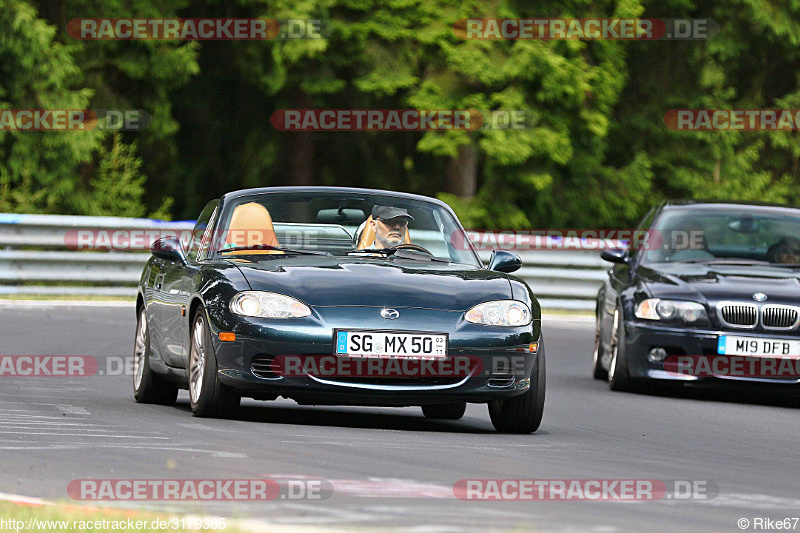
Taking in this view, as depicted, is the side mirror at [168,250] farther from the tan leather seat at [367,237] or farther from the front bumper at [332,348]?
the front bumper at [332,348]

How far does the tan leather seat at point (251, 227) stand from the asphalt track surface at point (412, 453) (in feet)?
3.46

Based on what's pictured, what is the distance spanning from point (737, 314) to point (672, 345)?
1.80 ft

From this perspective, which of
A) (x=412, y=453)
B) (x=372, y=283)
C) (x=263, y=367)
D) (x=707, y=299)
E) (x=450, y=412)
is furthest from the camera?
(x=707, y=299)

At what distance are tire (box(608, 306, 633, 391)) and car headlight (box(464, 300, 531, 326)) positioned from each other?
13.4 feet

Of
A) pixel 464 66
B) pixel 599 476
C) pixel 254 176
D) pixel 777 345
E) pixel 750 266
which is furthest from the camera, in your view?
pixel 254 176

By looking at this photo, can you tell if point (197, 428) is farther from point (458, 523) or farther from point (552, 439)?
point (458, 523)

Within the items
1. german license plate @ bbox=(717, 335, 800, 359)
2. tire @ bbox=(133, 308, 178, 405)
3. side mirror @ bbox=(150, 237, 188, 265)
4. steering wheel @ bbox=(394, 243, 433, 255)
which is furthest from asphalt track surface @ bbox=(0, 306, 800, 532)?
steering wheel @ bbox=(394, 243, 433, 255)

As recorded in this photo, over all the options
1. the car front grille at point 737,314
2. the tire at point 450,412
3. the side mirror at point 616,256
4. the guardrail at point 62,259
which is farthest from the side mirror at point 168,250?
the guardrail at point 62,259

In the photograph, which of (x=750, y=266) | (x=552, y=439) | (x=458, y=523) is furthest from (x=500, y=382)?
(x=750, y=266)

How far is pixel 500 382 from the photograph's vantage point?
1005 cm

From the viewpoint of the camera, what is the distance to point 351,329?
31.9 feet

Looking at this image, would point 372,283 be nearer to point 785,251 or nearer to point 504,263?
point 504,263

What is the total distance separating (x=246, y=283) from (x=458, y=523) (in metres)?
3.72

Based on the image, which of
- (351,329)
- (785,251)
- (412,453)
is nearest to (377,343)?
(351,329)
